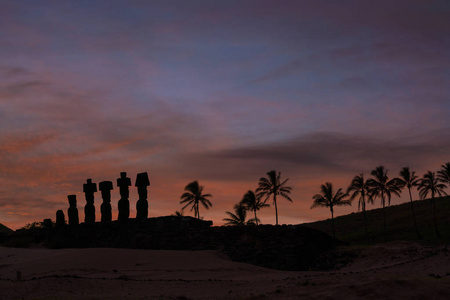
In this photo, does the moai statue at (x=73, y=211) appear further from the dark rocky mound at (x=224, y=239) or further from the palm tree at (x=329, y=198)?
the palm tree at (x=329, y=198)

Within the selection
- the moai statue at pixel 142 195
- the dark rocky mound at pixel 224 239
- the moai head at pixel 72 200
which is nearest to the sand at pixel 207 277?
the dark rocky mound at pixel 224 239

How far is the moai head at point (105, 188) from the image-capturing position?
42.2 metres

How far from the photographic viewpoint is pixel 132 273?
23.1m

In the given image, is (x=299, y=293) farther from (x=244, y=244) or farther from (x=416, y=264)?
(x=244, y=244)

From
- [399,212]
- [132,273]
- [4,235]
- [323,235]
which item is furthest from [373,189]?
[132,273]

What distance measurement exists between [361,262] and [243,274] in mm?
6720

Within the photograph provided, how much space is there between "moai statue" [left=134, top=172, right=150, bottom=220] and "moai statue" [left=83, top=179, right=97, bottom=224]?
6884 mm

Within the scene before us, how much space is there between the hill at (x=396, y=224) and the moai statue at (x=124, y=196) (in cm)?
3492

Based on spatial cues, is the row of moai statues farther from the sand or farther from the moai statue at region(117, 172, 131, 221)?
the sand

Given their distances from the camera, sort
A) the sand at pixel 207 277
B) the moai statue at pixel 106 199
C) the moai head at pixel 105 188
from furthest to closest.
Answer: the moai head at pixel 105 188, the moai statue at pixel 106 199, the sand at pixel 207 277

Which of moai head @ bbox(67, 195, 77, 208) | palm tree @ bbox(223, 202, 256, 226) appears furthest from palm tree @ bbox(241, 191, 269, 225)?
moai head @ bbox(67, 195, 77, 208)

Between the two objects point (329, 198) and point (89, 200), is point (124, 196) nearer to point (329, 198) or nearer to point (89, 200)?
point (89, 200)

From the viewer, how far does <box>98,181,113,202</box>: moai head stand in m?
42.2

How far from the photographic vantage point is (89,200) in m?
43.4
